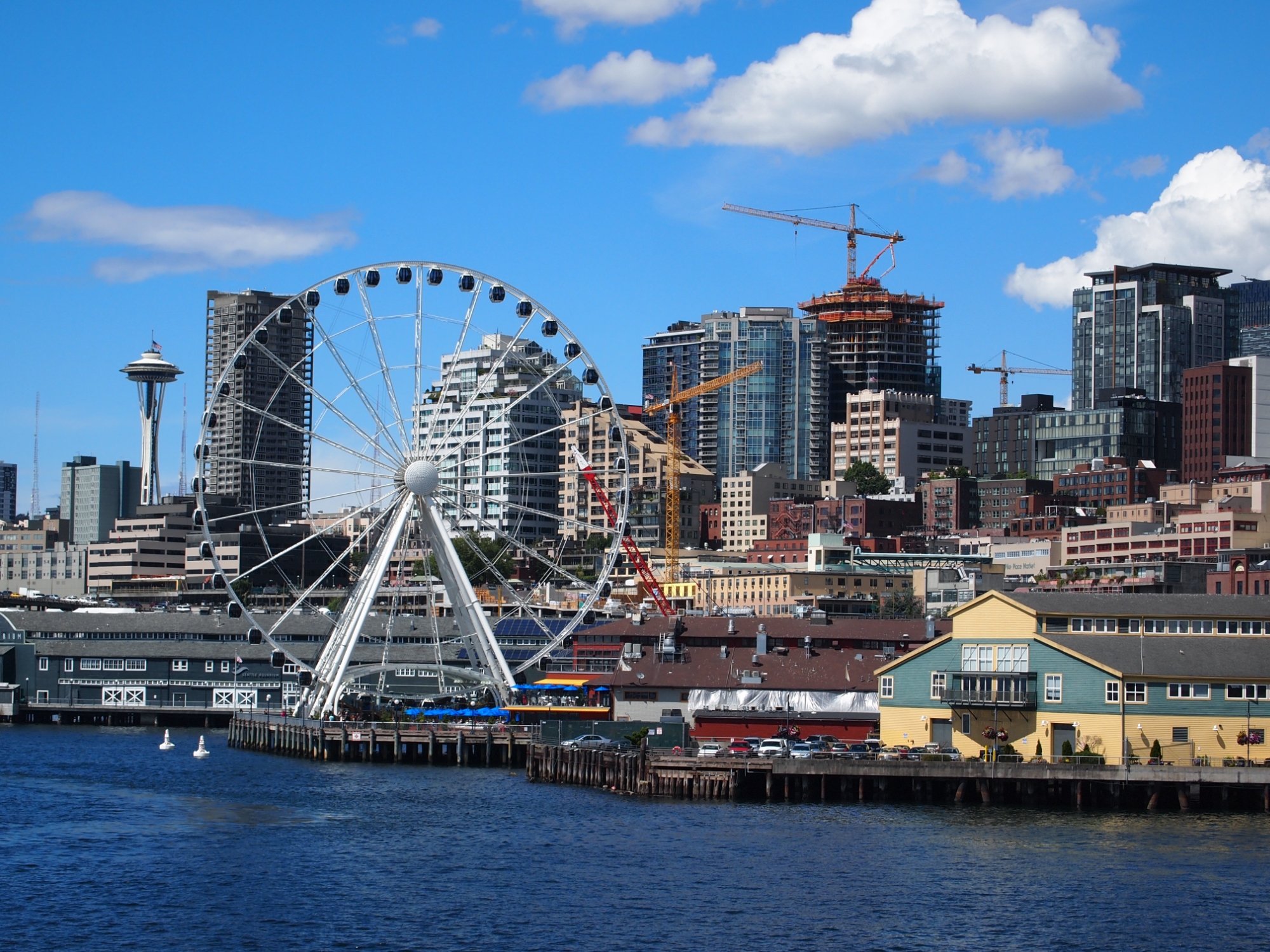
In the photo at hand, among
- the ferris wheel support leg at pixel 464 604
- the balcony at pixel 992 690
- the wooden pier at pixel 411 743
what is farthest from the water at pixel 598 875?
the ferris wheel support leg at pixel 464 604

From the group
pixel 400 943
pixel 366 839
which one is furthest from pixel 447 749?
pixel 400 943

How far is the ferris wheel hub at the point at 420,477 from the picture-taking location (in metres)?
119

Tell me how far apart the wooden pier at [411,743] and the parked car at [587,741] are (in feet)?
17.0

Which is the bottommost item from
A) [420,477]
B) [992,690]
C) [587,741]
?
[587,741]

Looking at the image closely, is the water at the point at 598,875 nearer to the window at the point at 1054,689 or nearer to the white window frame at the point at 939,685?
the window at the point at 1054,689

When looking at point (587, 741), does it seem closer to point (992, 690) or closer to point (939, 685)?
point (939, 685)

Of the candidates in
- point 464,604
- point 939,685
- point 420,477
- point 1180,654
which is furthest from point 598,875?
point 464,604

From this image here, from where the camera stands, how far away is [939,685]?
98125 mm

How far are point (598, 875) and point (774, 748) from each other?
27332 mm

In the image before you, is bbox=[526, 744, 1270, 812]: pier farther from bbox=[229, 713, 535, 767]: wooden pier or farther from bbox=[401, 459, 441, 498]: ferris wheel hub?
bbox=[401, 459, 441, 498]: ferris wheel hub

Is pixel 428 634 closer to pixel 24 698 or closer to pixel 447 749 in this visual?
pixel 24 698

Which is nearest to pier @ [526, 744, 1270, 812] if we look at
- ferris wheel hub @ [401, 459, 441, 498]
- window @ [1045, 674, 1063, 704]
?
window @ [1045, 674, 1063, 704]

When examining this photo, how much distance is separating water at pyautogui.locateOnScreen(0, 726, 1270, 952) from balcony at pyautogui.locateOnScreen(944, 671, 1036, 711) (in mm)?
7165

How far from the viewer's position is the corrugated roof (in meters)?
92.6
